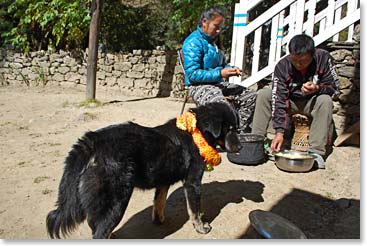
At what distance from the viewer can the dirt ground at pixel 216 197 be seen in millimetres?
2822

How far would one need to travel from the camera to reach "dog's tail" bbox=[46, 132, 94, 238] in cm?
218

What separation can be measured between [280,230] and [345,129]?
10.7 ft

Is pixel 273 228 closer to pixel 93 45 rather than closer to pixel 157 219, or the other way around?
pixel 157 219

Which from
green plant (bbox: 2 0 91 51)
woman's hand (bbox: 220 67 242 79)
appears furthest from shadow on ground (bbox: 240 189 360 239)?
green plant (bbox: 2 0 91 51)

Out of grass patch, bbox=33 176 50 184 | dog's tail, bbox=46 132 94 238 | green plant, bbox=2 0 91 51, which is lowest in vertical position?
grass patch, bbox=33 176 50 184

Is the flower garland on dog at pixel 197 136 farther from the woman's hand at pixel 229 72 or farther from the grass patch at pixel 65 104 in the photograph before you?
the grass patch at pixel 65 104

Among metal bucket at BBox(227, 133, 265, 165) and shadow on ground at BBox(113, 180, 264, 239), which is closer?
shadow on ground at BBox(113, 180, 264, 239)

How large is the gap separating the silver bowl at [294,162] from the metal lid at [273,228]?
1460 mm

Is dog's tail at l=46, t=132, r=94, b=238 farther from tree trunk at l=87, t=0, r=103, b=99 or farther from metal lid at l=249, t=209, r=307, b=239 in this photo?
tree trunk at l=87, t=0, r=103, b=99

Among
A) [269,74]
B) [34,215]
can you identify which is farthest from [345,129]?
[34,215]

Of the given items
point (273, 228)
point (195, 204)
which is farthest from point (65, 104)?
point (273, 228)

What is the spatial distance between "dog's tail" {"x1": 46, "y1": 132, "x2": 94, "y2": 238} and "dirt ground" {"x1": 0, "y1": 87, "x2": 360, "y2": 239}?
0.58 m

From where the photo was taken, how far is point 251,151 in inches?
161

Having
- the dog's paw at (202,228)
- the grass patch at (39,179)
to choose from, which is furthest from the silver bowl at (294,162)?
the grass patch at (39,179)
